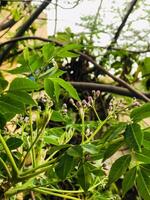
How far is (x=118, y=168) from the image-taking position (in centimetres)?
69

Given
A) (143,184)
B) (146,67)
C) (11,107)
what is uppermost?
(11,107)

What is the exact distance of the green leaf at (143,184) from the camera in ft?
2.29

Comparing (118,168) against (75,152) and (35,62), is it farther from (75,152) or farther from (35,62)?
(35,62)

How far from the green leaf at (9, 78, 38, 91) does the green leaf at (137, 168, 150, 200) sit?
22 centimetres

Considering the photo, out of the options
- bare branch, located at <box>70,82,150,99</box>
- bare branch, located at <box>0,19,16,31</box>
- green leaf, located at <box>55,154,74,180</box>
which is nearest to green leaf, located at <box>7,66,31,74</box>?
green leaf, located at <box>55,154,74,180</box>

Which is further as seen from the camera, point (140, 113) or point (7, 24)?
point (7, 24)

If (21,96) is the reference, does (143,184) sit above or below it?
below

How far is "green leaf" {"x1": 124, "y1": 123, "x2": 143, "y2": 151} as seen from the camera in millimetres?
649

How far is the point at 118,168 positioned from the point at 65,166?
0.27 feet

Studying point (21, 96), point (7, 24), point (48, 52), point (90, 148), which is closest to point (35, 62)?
point (48, 52)

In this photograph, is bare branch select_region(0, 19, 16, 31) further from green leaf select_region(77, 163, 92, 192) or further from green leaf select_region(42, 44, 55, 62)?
green leaf select_region(77, 163, 92, 192)

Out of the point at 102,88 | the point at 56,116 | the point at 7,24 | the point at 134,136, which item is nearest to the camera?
the point at 134,136

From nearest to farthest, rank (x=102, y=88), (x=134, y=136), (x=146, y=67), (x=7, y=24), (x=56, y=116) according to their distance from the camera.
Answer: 1. (x=134, y=136)
2. (x=56, y=116)
3. (x=102, y=88)
4. (x=146, y=67)
5. (x=7, y=24)

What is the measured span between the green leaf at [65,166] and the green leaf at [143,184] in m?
0.11
